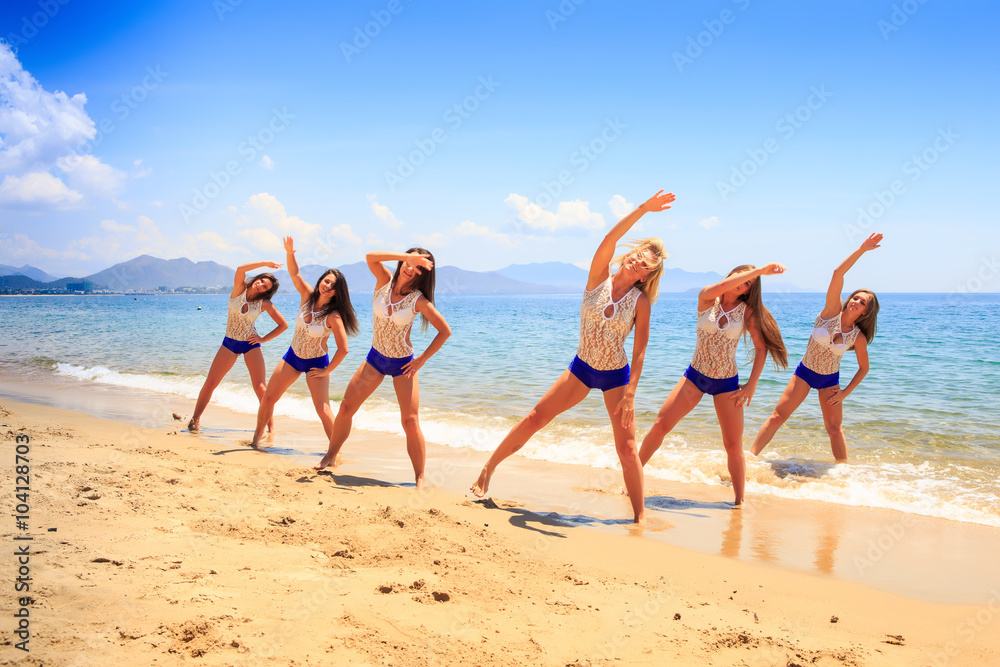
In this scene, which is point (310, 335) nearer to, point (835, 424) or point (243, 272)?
point (243, 272)

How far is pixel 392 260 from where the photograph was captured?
5676 mm

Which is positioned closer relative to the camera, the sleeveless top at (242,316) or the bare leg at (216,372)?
the sleeveless top at (242,316)

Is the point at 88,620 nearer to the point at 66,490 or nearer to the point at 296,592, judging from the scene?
the point at 296,592

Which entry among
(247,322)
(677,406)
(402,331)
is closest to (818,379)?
(677,406)

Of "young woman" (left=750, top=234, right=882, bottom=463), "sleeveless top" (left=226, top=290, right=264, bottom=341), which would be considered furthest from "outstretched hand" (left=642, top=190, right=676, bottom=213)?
"sleeveless top" (left=226, top=290, right=264, bottom=341)

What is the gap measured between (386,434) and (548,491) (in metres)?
3.45

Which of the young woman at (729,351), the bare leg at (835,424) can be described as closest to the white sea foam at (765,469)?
the bare leg at (835,424)

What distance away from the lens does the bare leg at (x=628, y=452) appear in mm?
4969

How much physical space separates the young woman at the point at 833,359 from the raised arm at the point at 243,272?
21.5 ft

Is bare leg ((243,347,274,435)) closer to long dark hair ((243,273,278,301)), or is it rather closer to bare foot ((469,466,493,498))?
long dark hair ((243,273,278,301))

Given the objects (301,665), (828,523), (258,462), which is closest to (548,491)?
(828,523)

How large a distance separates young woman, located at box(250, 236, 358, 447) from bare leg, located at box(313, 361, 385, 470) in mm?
605

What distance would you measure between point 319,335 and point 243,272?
177 centimetres

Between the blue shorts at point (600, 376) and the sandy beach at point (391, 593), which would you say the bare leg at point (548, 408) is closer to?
the blue shorts at point (600, 376)
